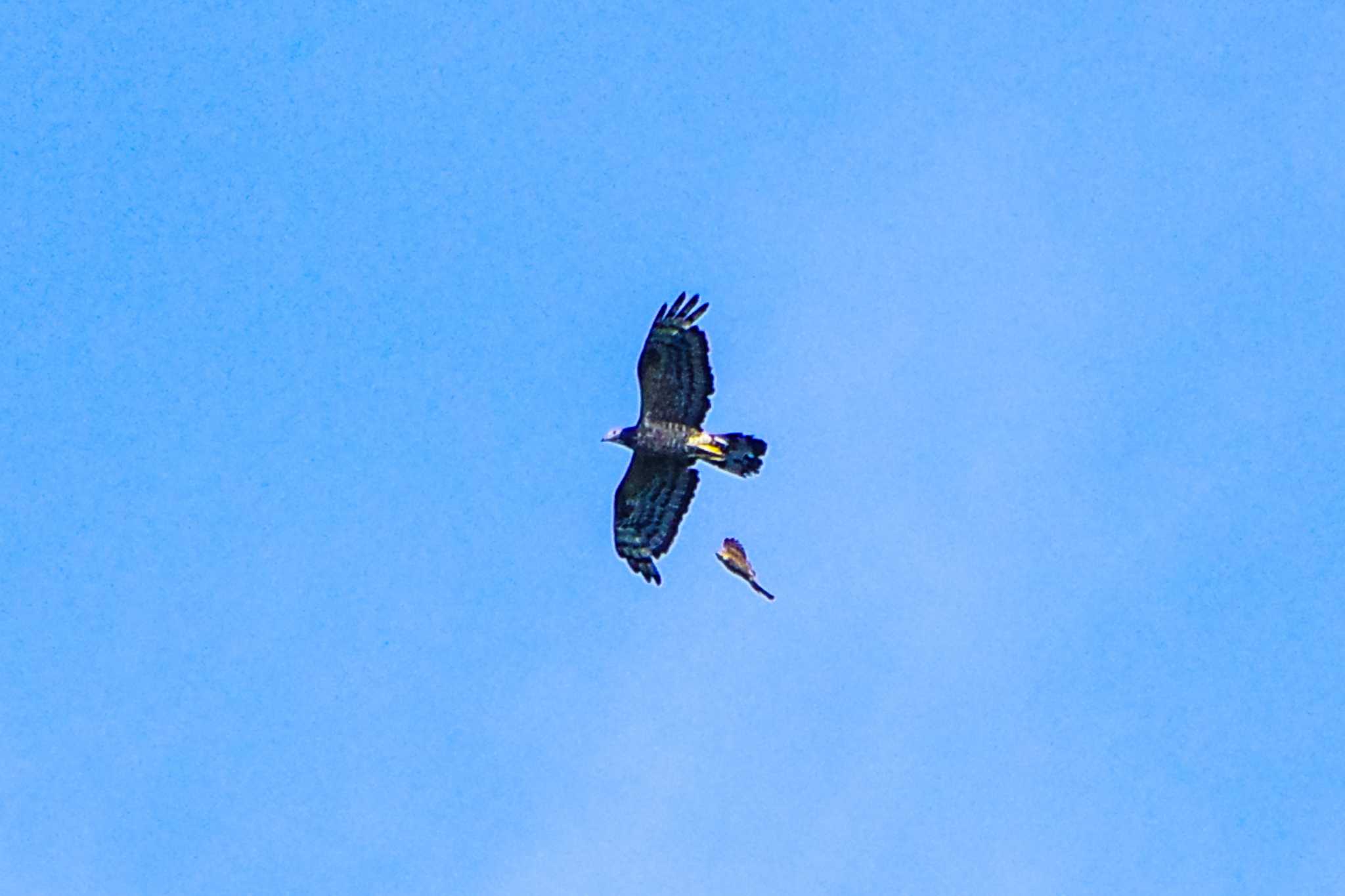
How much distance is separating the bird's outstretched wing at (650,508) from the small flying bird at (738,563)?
1.78 metres

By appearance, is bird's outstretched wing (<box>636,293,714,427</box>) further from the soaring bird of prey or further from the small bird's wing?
the small bird's wing

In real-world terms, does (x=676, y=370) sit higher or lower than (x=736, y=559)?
higher

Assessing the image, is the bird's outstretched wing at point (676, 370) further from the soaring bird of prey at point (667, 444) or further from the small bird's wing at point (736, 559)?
the small bird's wing at point (736, 559)

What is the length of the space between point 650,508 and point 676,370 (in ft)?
7.08

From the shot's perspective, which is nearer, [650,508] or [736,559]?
[736,559]

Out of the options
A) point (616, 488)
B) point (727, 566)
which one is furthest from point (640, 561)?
point (727, 566)

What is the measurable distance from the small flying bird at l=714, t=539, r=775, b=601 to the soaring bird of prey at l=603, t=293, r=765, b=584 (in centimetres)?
148

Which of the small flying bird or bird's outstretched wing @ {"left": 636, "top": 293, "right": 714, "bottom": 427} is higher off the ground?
bird's outstretched wing @ {"left": 636, "top": 293, "right": 714, "bottom": 427}

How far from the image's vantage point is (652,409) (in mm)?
21906

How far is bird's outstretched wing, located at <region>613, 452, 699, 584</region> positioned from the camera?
22.6m

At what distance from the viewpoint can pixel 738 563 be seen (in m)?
20.6

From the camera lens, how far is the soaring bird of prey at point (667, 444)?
21.5m

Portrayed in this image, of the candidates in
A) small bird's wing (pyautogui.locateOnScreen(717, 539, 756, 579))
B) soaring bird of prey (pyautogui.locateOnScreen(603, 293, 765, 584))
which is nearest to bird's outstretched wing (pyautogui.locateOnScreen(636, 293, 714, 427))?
soaring bird of prey (pyautogui.locateOnScreen(603, 293, 765, 584))

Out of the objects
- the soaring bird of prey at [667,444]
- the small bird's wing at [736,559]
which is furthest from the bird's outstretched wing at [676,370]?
the small bird's wing at [736,559]
